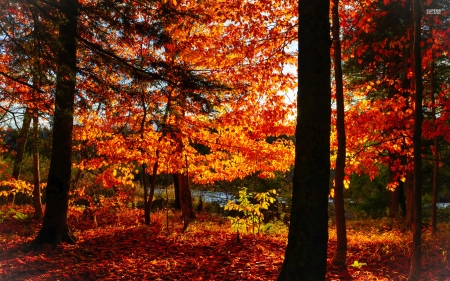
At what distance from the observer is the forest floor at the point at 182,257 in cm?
556

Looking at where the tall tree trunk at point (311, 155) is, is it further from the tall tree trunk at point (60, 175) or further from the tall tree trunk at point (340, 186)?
the tall tree trunk at point (60, 175)

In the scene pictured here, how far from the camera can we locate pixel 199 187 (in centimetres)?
1955

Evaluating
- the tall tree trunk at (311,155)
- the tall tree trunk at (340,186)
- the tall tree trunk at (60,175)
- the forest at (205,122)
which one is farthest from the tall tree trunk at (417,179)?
the tall tree trunk at (60,175)

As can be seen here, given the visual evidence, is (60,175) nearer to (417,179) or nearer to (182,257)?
(182,257)

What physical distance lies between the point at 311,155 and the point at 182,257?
4.30m

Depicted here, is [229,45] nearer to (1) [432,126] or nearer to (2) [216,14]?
(2) [216,14]

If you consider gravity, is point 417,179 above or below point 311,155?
below

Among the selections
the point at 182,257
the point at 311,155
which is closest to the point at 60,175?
the point at 182,257

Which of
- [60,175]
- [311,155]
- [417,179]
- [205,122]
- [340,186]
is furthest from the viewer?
[205,122]

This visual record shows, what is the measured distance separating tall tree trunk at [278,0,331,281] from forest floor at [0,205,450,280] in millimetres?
1796

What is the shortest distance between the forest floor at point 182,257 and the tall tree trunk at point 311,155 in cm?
180

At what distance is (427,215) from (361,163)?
814 centimetres

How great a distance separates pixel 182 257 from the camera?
689 cm

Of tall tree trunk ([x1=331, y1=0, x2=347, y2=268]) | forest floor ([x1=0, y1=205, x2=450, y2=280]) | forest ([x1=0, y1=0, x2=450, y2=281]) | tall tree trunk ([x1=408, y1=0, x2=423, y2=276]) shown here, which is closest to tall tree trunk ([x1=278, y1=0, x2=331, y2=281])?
forest ([x1=0, y1=0, x2=450, y2=281])
